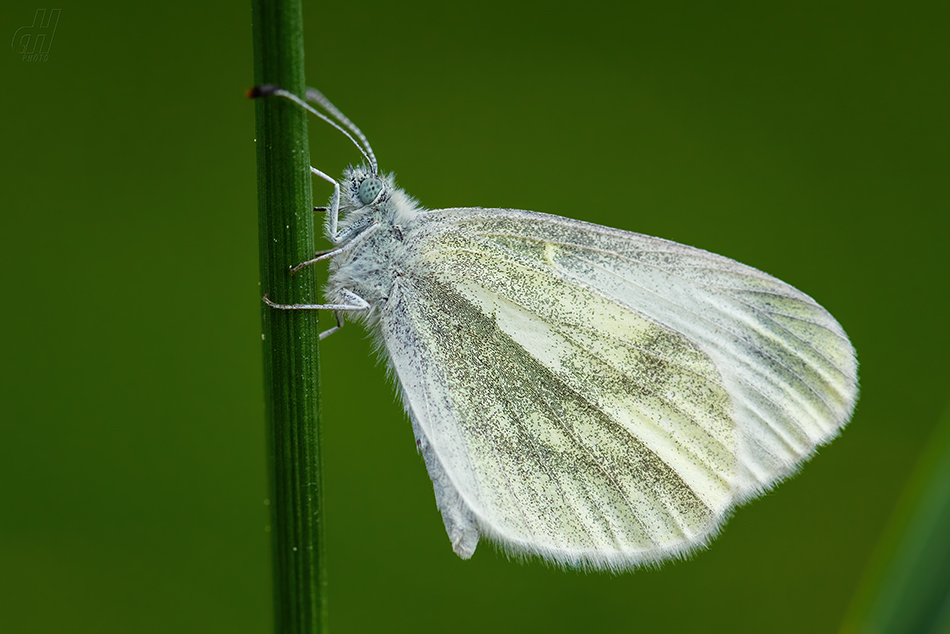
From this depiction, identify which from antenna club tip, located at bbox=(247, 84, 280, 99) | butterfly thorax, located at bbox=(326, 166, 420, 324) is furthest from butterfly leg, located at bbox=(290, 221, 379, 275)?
antenna club tip, located at bbox=(247, 84, 280, 99)

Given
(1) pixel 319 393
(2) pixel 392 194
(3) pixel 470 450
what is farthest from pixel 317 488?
(2) pixel 392 194

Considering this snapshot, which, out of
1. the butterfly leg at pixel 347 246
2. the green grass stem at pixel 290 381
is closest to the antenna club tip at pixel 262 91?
the green grass stem at pixel 290 381

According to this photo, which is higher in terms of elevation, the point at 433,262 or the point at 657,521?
the point at 433,262

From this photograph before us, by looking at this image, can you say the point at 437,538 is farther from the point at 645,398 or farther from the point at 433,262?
the point at 433,262

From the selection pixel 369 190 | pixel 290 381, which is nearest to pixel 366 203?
pixel 369 190

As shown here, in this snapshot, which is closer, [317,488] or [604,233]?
[317,488]

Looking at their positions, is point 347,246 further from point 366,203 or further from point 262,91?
point 262,91

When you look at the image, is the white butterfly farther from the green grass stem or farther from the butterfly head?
the green grass stem

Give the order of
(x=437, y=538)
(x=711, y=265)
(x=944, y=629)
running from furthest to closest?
(x=437, y=538) < (x=711, y=265) < (x=944, y=629)
